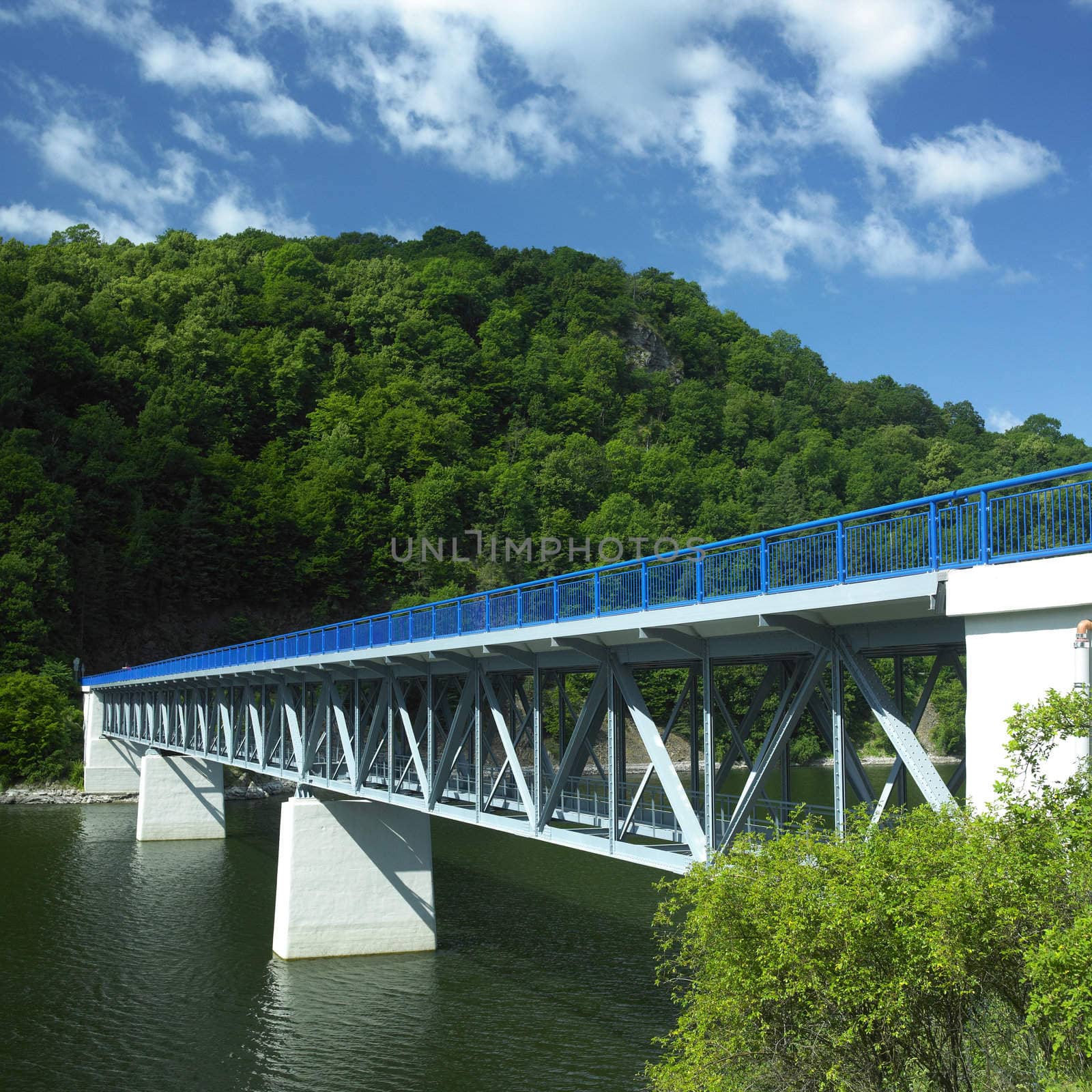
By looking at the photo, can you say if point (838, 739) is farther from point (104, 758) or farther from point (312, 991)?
point (104, 758)

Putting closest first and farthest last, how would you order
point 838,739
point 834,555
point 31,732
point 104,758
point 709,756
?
1. point 838,739
2. point 834,555
3. point 709,756
4. point 31,732
5. point 104,758

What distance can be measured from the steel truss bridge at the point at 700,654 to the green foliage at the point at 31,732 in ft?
134

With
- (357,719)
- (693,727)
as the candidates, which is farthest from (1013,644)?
(357,719)

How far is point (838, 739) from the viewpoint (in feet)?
45.5

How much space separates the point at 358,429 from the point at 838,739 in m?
103

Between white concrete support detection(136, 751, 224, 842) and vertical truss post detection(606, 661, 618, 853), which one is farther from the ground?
vertical truss post detection(606, 661, 618, 853)

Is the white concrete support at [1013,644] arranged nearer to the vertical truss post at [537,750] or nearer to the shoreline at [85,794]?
the vertical truss post at [537,750]

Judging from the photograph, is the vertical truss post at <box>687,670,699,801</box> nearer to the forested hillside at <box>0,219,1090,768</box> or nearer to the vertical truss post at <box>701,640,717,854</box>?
the vertical truss post at <box>701,640,717,854</box>

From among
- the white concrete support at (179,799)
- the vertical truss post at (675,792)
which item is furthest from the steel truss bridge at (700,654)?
the white concrete support at (179,799)

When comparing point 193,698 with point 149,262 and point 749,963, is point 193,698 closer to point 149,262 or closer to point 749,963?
point 749,963

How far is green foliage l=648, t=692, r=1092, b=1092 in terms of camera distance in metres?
8.83

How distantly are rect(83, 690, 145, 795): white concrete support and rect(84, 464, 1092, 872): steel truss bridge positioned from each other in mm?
40509

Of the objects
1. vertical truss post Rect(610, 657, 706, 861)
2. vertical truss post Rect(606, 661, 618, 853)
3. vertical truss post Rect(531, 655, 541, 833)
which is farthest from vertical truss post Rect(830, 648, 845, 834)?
vertical truss post Rect(531, 655, 541, 833)

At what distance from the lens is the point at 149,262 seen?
125875mm
